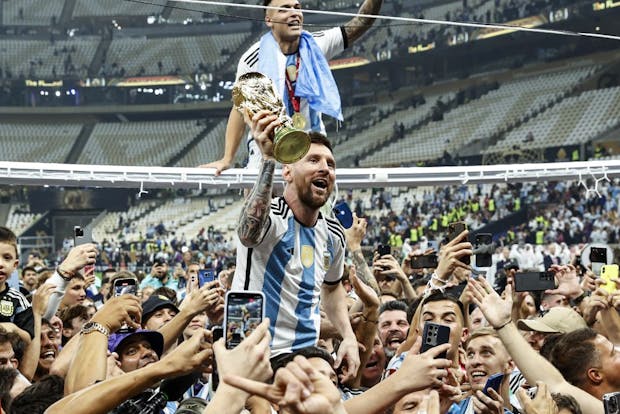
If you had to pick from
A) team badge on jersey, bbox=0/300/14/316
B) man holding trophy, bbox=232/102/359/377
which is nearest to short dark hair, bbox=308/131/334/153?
man holding trophy, bbox=232/102/359/377

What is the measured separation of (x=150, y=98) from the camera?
39219 millimetres

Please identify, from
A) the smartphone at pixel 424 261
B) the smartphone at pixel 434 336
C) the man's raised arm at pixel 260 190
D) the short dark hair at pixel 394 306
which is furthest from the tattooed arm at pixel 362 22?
the smartphone at pixel 434 336

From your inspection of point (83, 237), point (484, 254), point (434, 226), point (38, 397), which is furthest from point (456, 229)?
point (434, 226)

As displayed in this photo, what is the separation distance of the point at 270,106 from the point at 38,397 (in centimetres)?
129

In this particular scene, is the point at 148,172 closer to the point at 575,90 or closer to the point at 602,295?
the point at 602,295

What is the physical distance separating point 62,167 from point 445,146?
2599 centimetres

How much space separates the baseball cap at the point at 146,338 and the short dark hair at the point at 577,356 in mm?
1476

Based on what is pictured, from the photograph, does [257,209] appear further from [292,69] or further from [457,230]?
[292,69]

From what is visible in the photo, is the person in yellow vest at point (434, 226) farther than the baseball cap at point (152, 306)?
Yes

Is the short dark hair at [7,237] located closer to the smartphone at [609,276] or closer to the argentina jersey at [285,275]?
the argentina jersey at [285,275]

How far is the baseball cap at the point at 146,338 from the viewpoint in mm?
3742

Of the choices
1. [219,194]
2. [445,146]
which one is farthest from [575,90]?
[219,194]

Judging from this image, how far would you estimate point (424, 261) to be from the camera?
4980 millimetres

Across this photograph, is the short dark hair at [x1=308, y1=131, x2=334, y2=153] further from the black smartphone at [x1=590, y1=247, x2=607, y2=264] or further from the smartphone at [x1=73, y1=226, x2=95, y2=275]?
the black smartphone at [x1=590, y1=247, x2=607, y2=264]
